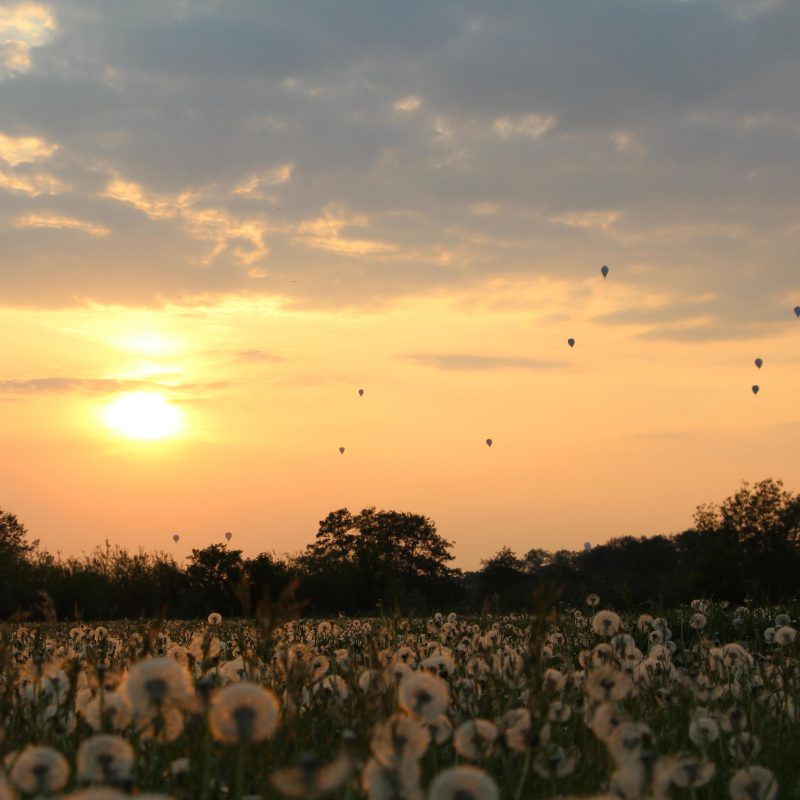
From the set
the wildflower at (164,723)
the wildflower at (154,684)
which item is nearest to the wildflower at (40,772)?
the wildflower at (154,684)

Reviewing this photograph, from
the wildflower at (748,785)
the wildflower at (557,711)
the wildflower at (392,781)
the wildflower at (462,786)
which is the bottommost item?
the wildflower at (557,711)

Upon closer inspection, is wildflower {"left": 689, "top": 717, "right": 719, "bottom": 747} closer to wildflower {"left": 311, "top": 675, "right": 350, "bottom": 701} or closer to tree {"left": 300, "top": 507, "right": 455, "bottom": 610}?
wildflower {"left": 311, "top": 675, "right": 350, "bottom": 701}

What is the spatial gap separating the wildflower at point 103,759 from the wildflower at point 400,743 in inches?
28.7

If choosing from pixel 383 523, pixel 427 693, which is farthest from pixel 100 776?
pixel 383 523

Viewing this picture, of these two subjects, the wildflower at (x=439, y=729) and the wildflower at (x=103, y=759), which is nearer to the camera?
the wildflower at (x=103, y=759)

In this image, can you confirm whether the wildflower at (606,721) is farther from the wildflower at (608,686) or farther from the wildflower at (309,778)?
the wildflower at (309,778)

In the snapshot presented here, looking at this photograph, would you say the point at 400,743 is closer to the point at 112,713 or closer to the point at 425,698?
the point at 425,698

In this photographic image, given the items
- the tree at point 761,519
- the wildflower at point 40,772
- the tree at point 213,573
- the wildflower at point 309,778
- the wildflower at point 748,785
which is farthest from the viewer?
the tree at point 761,519

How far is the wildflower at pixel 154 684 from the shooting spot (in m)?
3.27

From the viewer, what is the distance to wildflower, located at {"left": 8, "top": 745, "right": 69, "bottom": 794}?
2908 mm

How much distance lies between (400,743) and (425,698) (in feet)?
1.57

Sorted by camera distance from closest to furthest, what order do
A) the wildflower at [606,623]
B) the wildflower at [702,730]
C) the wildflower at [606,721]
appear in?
1. the wildflower at [606,721]
2. the wildflower at [702,730]
3. the wildflower at [606,623]

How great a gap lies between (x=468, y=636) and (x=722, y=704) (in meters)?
2.89

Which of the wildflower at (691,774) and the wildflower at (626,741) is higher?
the wildflower at (626,741)
